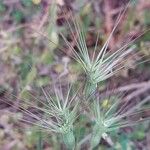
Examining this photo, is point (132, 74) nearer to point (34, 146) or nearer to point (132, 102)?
point (132, 102)

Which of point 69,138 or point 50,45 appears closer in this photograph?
point 69,138

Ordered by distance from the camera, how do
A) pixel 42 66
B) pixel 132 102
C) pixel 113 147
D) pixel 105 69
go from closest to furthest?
pixel 105 69 → pixel 113 147 → pixel 132 102 → pixel 42 66

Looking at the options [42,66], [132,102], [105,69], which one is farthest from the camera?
[42,66]

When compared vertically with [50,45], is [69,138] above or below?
below

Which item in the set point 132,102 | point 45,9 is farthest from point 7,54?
point 132,102

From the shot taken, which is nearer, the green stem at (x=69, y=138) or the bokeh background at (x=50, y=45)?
the green stem at (x=69, y=138)

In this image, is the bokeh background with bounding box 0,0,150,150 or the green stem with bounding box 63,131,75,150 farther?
the bokeh background with bounding box 0,0,150,150

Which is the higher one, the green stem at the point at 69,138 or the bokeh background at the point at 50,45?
the bokeh background at the point at 50,45

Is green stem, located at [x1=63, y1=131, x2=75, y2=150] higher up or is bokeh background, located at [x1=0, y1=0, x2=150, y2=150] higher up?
bokeh background, located at [x1=0, y1=0, x2=150, y2=150]
